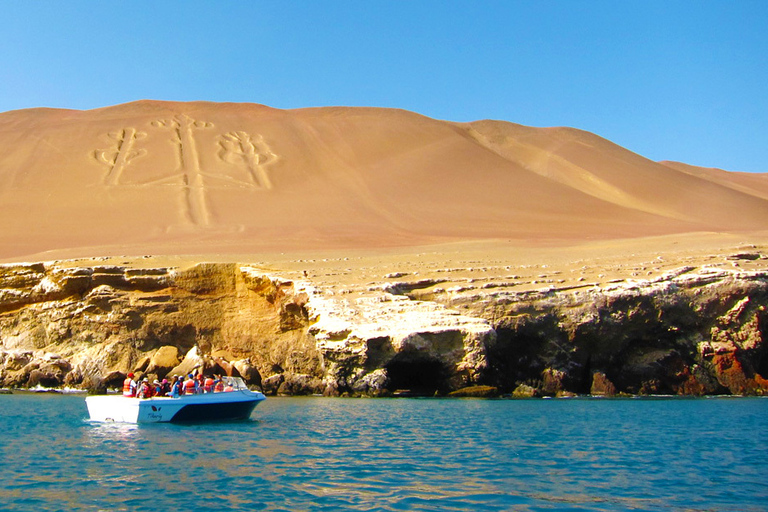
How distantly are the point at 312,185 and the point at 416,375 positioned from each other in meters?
42.1

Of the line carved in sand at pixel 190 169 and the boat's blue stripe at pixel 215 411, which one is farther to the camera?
the line carved in sand at pixel 190 169

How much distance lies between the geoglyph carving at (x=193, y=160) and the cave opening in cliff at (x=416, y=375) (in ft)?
106

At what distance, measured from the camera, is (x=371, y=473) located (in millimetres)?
13586

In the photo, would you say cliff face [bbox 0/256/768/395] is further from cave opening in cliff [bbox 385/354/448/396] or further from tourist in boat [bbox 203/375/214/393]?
tourist in boat [bbox 203/375/214/393]

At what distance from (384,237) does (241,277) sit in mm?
20119

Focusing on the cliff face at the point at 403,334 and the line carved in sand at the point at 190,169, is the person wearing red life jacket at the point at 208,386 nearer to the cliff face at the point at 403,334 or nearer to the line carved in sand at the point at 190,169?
the cliff face at the point at 403,334

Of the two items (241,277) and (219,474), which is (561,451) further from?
(241,277)

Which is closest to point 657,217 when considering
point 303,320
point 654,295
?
point 654,295

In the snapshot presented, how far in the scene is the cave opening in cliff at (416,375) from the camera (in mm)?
28531

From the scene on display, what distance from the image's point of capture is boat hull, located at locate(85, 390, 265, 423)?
20844 millimetres

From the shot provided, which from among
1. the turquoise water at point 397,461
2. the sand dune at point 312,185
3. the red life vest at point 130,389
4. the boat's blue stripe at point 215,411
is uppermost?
the sand dune at point 312,185

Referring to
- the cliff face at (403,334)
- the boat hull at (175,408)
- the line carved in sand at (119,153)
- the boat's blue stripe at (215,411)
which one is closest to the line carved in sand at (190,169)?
the line carved in sand at (119,153)

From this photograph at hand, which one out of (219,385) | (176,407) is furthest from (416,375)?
(176,407)

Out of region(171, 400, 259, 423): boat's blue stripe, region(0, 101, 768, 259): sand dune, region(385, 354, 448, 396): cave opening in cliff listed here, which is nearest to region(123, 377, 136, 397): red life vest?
region(171, 400, 259, 423): boat's blue stripe
